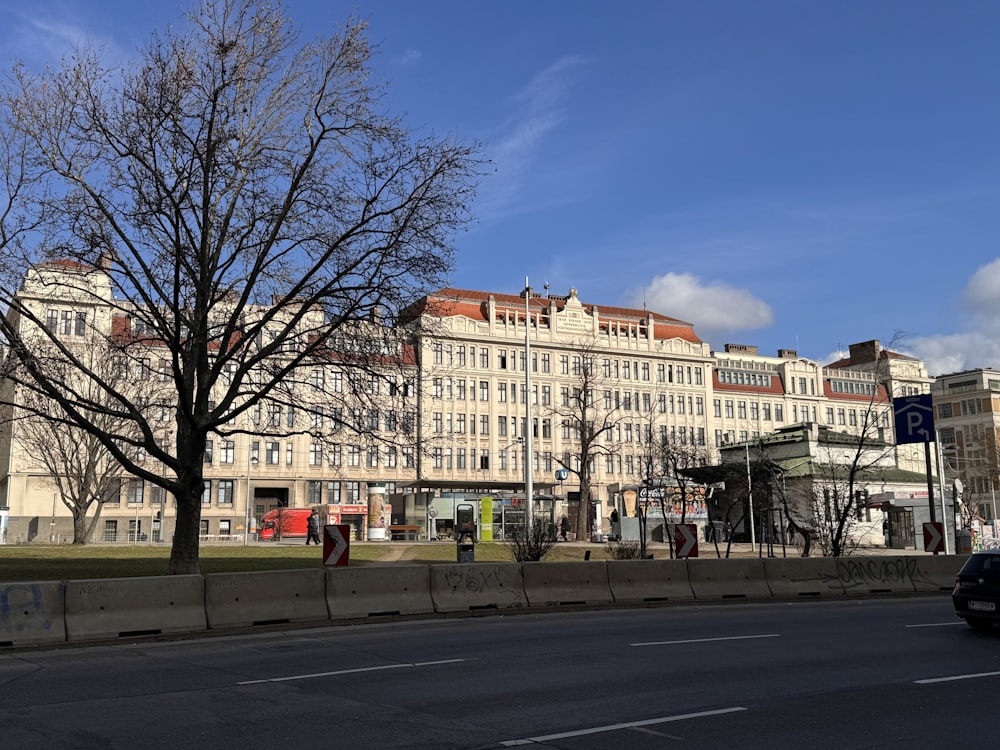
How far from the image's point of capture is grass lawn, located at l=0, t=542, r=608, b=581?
24062mm

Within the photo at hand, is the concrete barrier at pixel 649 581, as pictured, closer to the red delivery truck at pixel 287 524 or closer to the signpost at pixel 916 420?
the signpost at pixel 916 420

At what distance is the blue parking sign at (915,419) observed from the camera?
2761 centimetres

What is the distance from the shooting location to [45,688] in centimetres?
990

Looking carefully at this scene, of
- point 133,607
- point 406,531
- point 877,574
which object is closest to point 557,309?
point 406,531

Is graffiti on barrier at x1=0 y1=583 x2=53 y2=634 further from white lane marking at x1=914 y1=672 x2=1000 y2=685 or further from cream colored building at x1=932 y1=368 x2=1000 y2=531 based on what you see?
cream colored building at x1=932 y1=368 x2=1000 y2=531

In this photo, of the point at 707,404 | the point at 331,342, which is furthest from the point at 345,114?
the point at 707,404

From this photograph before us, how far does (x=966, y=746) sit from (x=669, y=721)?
91.6 inches

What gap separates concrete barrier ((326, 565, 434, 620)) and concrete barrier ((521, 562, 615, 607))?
2.47 metres

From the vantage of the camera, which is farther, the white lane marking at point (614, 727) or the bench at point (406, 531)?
the bench at point (406, 531)

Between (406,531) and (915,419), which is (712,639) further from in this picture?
(406,531)

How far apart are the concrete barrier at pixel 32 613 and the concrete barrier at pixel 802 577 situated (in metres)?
16.0

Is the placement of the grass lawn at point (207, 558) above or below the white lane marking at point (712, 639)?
above

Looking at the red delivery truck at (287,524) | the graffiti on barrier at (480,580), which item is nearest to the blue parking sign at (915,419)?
the graffiti on barrier at (480,580)

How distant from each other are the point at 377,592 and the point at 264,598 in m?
2.30
